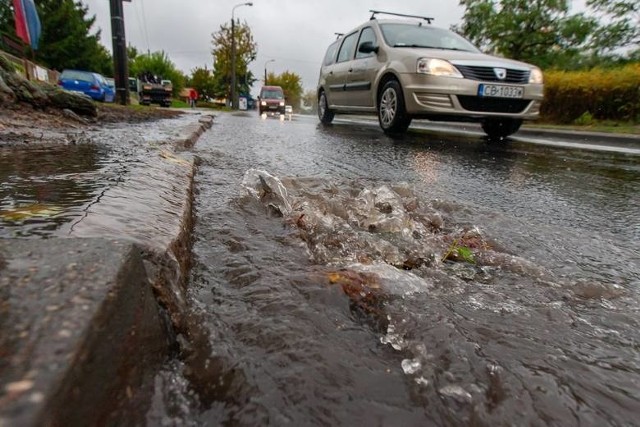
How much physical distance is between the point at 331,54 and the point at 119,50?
218 inches

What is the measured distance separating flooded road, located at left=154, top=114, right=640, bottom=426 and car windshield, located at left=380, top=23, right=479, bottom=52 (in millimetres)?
4071

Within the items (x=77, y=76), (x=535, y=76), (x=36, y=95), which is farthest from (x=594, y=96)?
(x=77, y=76)

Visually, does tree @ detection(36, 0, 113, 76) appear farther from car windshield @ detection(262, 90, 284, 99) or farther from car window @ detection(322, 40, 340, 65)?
car window @ detection(322, 40, 340, 65)

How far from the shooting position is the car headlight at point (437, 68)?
4504mm

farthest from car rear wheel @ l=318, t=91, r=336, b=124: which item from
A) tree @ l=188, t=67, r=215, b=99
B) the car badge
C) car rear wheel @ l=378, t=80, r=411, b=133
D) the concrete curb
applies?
tree @ l=188, t=67, r=215, b=99

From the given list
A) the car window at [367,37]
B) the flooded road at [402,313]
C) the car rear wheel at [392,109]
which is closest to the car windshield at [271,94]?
the car window at [367,37]

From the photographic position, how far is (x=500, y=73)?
4.57m

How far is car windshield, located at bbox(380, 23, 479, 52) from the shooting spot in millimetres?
5355

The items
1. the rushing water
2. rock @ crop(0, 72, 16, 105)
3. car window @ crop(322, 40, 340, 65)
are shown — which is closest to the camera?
the rushing water

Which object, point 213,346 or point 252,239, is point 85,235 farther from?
point 252,239

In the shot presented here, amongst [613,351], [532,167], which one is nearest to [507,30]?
[532,167]

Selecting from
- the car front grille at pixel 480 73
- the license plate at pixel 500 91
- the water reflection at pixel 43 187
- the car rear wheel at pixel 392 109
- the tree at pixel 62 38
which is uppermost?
the tree at pixel 62 38

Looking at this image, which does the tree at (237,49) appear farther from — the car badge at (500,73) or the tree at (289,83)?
the car badge at (500,73)

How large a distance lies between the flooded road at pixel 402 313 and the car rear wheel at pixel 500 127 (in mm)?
4073
